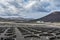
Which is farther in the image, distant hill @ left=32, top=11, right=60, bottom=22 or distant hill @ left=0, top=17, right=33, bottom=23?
distant hill @ left=32, top=11, right=60, bottom=22

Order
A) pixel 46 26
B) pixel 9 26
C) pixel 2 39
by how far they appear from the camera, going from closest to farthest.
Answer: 1. pixel 2 39
2. pixel 46 26
3. pixel 9 26

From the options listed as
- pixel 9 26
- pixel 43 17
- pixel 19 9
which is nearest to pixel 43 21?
pixel 43 17

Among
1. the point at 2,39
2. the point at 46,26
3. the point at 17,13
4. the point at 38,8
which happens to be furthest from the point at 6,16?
the point at 2,39

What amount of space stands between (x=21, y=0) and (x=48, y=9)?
5.73 feet

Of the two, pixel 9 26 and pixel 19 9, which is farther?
pixel 9 26

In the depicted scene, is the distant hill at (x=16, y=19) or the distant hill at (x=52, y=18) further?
the distant hill at (x=52, y=18)

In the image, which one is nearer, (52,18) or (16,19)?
(16,19)

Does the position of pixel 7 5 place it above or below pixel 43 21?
above

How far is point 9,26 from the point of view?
1207 cm

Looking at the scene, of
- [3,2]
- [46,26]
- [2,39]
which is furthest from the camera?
[46,26]

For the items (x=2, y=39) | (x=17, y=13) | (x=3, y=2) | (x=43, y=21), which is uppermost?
(x=3, y=2)

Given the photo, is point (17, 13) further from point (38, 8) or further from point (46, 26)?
point (46, 26)

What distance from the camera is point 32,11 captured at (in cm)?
998

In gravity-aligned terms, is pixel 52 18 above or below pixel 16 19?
below
